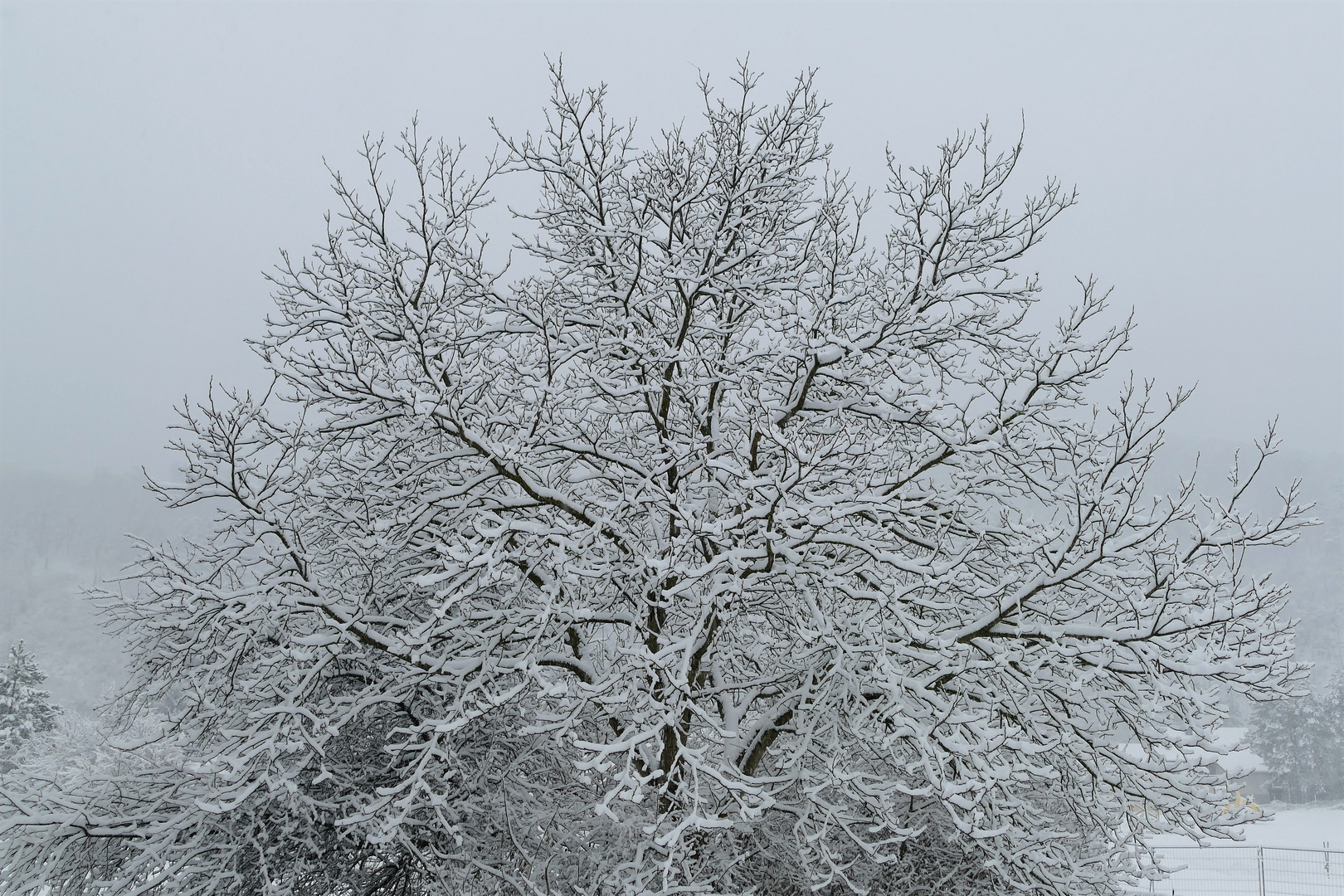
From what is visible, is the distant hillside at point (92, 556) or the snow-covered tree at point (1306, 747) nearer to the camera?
the snow-covered tree at point (1306, 747)

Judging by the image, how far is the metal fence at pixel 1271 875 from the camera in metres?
18.0

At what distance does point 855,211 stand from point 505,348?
10.6 feet

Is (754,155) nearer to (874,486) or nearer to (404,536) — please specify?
(874,486)

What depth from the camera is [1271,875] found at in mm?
18141

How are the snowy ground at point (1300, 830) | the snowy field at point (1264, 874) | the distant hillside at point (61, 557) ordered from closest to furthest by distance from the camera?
the snowy field at point (1264, 874) → the snowy ground at point (1300, 830) → the distant hillside at point (61, 557)

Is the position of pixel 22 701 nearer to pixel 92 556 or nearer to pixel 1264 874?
pixel 1264 874

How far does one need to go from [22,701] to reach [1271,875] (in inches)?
1442

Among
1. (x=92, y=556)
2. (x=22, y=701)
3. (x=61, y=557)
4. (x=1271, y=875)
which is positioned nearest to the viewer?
(x=1271, y=875)

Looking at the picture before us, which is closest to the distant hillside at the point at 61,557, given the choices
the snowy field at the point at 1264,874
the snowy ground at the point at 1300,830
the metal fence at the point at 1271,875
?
the snowy field at the point at 1264,874

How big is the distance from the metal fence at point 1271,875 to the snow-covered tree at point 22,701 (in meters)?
32.7

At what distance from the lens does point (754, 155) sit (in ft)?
23.0

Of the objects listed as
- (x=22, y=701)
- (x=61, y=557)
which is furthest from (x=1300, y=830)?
(x=61, y=557)

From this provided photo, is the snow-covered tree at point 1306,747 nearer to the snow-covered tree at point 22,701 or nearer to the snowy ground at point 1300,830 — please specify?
the snowy ground at point 1300,830

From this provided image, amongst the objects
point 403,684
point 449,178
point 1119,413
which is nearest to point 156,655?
point 403,684
